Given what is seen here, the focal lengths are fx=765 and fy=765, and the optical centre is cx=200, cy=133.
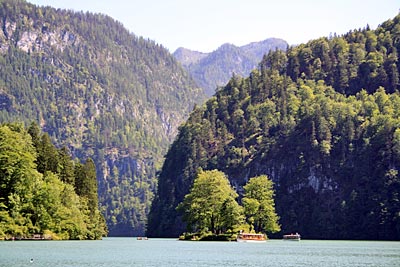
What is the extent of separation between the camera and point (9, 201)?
135750 mm

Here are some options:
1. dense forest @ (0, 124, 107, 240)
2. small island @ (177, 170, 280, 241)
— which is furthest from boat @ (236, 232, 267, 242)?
dense forest @ (0, 124, 107, 240)

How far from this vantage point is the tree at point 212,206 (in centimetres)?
15700

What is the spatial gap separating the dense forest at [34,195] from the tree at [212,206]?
22744 mm

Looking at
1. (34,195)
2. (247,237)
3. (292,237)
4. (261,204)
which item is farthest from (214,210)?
(34,195)

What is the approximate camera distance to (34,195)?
464 feet

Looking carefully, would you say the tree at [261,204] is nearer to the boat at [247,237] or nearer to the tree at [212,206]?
the tree at [212,206]

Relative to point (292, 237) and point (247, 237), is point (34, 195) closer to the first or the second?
point (247, 237)

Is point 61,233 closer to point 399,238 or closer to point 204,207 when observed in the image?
point 204,207

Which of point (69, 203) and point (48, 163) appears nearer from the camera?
point (69, 203)

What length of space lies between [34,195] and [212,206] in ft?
125

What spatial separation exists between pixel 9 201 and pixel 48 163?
27.3 metres

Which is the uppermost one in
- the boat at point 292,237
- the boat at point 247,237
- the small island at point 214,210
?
the small island at point 214,210

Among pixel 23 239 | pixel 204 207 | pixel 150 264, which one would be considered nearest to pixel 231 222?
pixel 204 207

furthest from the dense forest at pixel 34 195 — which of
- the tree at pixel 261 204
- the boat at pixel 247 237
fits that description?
the tree at pixel 261 204
